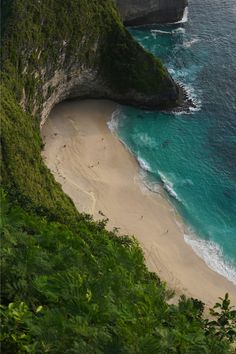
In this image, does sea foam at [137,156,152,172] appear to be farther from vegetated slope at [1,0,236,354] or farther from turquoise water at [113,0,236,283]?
vegetated slope at [1,0,236,354]

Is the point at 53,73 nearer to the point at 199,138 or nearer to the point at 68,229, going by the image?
the point at 199,138

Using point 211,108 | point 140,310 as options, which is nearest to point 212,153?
point 211,108

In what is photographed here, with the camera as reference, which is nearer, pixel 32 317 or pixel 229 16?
pixel 32 317

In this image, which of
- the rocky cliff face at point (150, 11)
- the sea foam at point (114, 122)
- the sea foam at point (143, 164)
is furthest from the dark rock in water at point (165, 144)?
the rocky cliff face at point (150, 11)

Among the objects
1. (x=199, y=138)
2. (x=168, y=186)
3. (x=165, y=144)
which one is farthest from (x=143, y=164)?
(x=199, y=138)

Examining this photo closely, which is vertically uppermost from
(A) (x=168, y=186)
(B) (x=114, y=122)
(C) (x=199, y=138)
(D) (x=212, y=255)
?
(B) (x=114, y=122)

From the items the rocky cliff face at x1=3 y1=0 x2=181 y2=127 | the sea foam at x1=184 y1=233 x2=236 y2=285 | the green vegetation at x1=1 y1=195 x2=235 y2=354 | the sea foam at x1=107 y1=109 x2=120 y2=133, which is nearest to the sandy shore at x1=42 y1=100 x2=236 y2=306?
the sea foam at x1=107 y1=109 x2=120 y2=133

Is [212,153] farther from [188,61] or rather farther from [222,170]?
[188,61]
